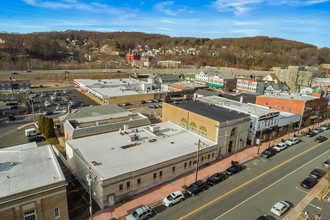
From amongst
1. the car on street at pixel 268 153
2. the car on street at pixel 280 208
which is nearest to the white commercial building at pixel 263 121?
the car on street at pixel 268 153

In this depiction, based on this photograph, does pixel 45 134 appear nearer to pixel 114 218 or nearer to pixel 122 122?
pixel 122 122

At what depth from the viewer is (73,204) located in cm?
2259

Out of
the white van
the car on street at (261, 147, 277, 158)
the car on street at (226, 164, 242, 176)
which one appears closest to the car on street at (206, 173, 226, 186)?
the car on street at (226, 164, 242, 176)

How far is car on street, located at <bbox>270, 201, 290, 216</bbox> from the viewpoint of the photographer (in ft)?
70.5

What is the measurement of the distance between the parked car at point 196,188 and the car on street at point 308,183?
13197mm

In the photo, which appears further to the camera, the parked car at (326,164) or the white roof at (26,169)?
the parked car at (326,164)

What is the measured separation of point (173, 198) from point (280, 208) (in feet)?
37.3

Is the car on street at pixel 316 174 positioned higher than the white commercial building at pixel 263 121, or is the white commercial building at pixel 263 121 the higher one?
the white commercial building at pixel 263 121

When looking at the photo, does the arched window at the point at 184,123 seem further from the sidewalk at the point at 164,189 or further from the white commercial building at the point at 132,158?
the sidewalk at the point at 164,189

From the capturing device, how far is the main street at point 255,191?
21766mm

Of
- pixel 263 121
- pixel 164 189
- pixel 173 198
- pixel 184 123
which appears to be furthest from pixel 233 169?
pixel 263 121

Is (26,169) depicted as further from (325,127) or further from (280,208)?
(325,127)

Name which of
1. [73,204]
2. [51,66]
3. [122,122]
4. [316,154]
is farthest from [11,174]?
[51,66]

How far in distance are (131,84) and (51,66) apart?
87141mm
